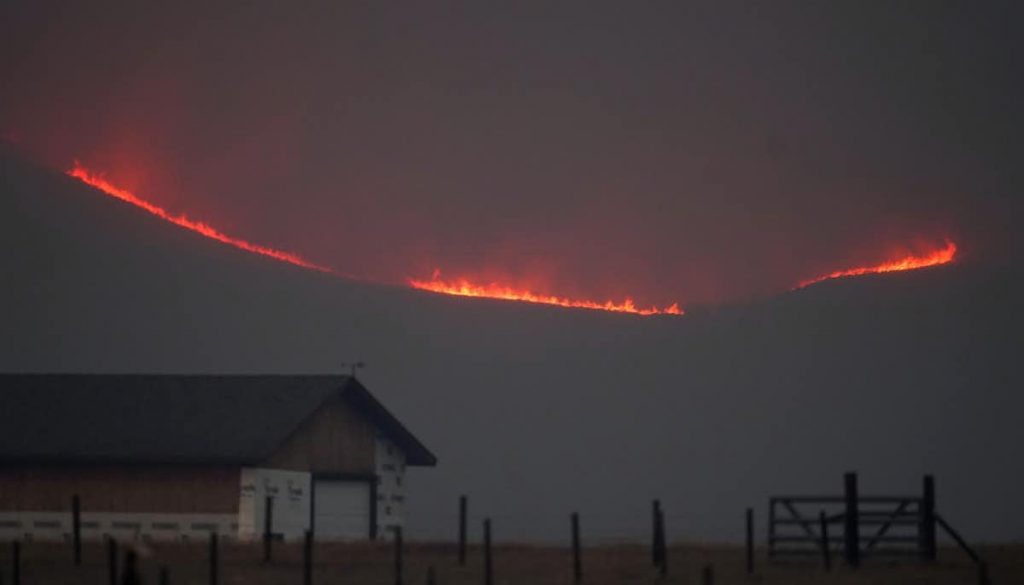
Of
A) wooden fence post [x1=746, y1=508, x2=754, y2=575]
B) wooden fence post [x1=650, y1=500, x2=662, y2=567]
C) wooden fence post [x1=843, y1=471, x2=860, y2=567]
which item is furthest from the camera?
wooden fence post [x1=843, y1=471, x2=860, y2=567]

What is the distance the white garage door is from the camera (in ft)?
197

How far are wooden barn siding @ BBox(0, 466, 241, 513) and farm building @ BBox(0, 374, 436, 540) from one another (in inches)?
1.2

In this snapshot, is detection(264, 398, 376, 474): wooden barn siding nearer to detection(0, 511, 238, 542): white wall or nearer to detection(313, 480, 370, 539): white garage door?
detection(313, 480, 370, 539): white garage door

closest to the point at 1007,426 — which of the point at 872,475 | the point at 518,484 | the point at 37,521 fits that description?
the point at 872,475

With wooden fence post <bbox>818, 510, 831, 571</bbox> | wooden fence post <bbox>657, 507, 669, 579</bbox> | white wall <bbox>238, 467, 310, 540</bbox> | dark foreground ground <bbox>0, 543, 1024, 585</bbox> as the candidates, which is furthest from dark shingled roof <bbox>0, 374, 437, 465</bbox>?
wooden fence post <bbox>818, 510, 831, 571</bbox>

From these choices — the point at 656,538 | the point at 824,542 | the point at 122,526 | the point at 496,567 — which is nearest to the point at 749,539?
the point at 824,542

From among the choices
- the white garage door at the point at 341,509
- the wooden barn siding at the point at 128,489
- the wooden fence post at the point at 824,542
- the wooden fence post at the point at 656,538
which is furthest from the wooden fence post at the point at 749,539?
the white garage door at the point at 341,509

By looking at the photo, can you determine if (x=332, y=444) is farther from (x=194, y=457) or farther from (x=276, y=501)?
(x=194, y=457)

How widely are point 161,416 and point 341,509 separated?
6908 mm

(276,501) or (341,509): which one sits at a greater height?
(276,501)

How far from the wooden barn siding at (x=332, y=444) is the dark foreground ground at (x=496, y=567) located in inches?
425

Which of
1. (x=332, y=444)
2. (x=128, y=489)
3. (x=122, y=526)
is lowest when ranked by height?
(x=122, y=526)

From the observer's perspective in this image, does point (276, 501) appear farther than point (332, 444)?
No

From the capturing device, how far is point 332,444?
2376 inches
